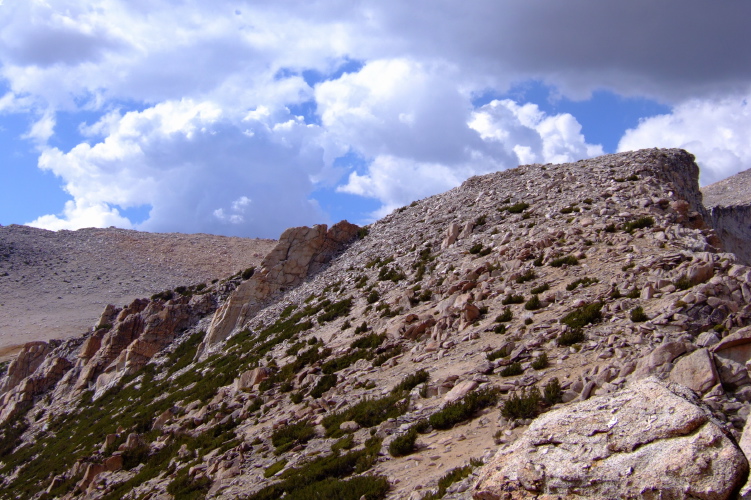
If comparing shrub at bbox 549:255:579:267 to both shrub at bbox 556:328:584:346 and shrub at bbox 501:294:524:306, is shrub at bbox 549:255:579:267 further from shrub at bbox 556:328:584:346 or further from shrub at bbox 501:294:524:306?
shrub at bbox 556:328:584:346

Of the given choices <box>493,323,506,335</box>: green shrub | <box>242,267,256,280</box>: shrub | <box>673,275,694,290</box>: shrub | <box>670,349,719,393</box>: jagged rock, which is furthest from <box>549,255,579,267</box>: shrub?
<box>242,267,256,280</box>: shrub

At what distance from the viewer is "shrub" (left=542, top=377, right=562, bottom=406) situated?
1051 cm

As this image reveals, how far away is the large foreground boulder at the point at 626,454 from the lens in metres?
5.86

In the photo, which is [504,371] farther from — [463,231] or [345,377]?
[463,231]

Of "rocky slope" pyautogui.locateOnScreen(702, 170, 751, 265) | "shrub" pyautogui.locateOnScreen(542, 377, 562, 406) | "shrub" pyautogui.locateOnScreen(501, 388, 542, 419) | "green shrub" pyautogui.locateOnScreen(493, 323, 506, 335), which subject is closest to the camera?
"shrub" pyautogui.locateOnScreen(501, 388, 542, 419)

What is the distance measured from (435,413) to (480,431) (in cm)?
147

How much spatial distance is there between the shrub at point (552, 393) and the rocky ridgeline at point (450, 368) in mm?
36

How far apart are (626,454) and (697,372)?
3.24 m

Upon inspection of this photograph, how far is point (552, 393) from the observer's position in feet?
34.7

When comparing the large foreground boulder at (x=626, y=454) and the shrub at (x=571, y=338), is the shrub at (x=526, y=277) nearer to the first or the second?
the shrub at (x=571, y=338)

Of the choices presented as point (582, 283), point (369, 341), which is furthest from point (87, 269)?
point (582, 283)

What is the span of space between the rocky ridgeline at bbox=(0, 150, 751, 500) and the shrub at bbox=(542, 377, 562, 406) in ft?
0.12

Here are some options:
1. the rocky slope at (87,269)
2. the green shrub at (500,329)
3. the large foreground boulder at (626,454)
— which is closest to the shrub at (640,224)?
the green shrub at (500,329)

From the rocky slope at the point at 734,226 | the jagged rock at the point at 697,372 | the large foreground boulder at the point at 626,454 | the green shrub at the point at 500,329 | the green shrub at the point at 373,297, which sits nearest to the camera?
the large foreground boulder at the point at 626,454
